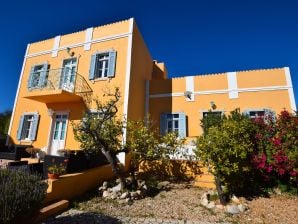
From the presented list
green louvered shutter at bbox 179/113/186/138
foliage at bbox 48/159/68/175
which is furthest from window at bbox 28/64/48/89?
green louvered shutter at bbox 179/113/186/138

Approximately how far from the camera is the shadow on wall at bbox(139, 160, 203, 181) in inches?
312

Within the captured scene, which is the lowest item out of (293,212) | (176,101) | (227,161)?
(293,212)

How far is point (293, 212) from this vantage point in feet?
17.1

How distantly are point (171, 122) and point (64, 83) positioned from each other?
605 centimetres

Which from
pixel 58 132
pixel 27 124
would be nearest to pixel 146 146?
pixel 58 132

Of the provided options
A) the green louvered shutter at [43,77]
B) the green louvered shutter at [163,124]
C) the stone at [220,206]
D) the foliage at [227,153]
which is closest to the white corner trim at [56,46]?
the green louvered shutter at [43,77]

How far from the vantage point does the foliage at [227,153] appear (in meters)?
5.65

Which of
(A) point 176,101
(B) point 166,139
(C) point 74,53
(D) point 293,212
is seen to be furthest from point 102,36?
(D) point 293,212

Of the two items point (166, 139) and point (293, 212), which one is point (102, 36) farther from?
point (293, 212)

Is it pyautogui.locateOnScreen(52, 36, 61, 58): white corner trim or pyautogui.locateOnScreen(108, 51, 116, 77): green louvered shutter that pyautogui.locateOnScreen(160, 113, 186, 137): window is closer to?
pyautogui.locateOnScreen(108, 51, 116, 77): green louvered shutter

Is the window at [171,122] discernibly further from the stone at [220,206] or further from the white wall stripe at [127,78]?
the stone at [220,206]

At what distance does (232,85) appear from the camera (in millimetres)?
10562

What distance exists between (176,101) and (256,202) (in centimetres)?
653

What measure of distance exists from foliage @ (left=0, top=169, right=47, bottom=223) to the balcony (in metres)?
6.60
